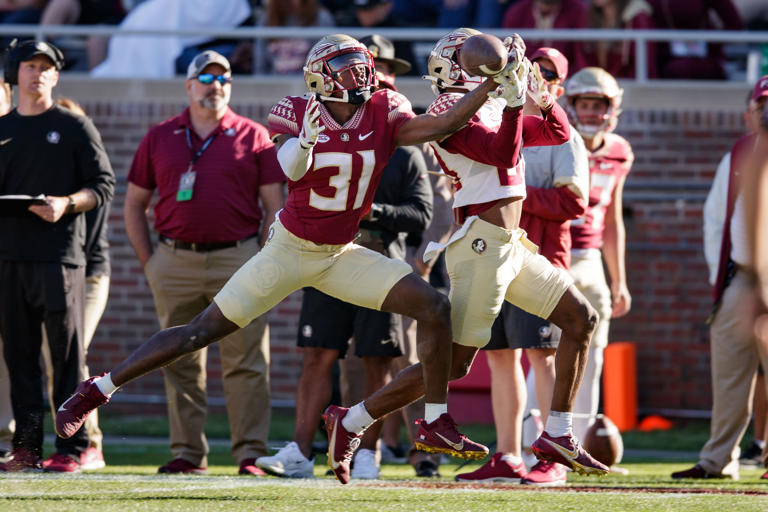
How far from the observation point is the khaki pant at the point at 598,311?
764 centimetres

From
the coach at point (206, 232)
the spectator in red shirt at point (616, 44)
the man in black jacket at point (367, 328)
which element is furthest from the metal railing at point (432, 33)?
the man in black jacket at point (367, 328)

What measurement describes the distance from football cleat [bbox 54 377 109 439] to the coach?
1564 millimetres

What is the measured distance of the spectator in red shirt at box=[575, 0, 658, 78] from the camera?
431 inches

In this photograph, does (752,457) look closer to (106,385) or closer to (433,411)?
(433,411)

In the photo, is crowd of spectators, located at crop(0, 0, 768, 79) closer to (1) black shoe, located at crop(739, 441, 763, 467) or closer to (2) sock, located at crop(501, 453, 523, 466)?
(1) black shoe, located at crop(739, 441, 763, 467)

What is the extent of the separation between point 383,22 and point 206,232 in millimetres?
4068

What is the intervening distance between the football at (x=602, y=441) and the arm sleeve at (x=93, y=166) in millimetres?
3072

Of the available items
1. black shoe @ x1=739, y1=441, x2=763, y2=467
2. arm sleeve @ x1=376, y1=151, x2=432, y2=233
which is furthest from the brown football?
black shoe @ x1=739, y1=441, x2=763, y2=467

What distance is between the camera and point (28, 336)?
25.0 feet

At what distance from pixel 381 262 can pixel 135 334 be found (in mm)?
5490

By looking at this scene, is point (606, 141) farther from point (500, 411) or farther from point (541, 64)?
point (500, 411)

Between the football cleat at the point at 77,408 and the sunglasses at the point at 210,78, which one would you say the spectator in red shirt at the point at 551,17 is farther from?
the football cleat at the point at 77,408

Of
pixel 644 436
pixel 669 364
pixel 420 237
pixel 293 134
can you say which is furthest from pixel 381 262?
pixel 669 364

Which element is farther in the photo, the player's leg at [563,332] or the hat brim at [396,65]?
the hat brim at [396,65]
